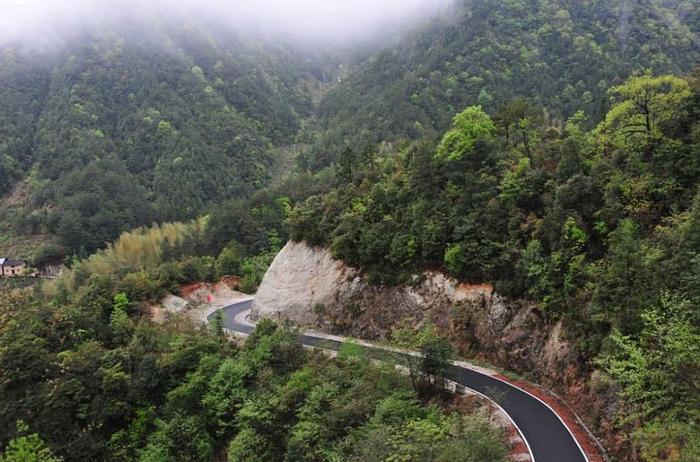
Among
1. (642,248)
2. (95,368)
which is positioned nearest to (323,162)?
(95,368)

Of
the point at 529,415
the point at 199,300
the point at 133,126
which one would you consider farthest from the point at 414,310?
the point at 133,126

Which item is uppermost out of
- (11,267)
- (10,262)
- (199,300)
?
(199,300)

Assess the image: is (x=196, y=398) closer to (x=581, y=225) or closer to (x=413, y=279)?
(x=413, y=279)

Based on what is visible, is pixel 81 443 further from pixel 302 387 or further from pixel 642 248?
pixel 642 248

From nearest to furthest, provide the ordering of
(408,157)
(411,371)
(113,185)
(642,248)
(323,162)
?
1. (642,248)
2. (411,371)
3. (408,157)
4. (323,162)
5. (113,185)

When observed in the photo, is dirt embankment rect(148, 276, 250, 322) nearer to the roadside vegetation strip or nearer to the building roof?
the roadside vegetation strip

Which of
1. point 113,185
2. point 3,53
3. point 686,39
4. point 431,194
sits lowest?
point 113,185

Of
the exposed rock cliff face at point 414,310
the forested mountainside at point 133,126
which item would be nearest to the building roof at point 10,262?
the forested mountainside at point 133,126

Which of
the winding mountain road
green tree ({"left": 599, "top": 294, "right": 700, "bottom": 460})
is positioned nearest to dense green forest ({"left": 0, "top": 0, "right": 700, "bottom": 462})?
green tree ({"left": 599, "top": 294, "right": 700, "bottom": 460})
